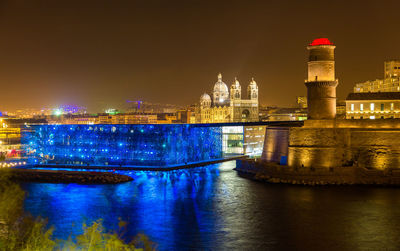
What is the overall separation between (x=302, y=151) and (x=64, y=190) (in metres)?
12.0

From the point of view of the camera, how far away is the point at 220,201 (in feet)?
71.1

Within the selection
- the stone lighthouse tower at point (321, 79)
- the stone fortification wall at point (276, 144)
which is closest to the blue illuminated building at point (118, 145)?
the stone fortification wall at point (276, 144)

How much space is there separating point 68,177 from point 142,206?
9214mm

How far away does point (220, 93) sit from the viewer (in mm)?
72500

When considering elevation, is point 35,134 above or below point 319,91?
below

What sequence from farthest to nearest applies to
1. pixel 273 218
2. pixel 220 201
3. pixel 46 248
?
pixel 220 201 → pixel 273 218 → pixel 46 248

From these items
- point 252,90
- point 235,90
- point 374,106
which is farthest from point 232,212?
point 252,90

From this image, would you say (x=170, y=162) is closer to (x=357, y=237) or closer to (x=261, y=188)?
(x=261, y=188)

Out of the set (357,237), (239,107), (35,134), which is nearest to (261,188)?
(357,237)

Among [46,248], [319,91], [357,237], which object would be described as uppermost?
[319,91]

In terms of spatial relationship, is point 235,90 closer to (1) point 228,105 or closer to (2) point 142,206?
(1) point 228,105

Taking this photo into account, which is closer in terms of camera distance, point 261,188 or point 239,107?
point 261,188

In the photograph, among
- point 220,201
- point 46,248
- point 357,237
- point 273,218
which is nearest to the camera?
point 46,248

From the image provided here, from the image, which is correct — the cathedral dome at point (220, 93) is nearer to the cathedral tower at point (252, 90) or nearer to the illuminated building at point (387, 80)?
the cathedral tower at point (252, 90)
